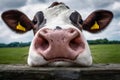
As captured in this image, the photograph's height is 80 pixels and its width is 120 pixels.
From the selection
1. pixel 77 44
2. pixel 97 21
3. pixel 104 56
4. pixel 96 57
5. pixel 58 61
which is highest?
pixel 97 21

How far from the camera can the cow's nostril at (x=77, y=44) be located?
4453mm

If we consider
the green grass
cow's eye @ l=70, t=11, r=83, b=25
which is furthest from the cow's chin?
the green grass

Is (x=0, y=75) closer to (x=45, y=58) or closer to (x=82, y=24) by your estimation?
(x=45, y=58)

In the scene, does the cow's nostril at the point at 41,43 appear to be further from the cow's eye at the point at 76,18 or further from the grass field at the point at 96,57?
the grass field at the point at 96,57

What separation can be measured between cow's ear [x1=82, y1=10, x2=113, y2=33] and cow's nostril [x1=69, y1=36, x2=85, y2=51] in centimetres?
109

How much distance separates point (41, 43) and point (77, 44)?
1.37 ft

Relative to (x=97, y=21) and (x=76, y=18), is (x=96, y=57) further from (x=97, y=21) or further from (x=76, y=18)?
(x=76, y=18)

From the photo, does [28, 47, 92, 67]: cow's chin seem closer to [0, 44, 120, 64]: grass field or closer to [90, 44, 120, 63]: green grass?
[0, 44, 120, 64]: grass field

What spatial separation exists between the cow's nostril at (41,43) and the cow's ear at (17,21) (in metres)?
0.94

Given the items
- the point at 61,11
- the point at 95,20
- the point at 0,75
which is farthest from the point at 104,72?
the point at 95,20

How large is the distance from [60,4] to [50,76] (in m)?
1.71

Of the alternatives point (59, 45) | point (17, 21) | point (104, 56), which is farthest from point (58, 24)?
point (104, 56)

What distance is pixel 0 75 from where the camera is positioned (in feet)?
13.1

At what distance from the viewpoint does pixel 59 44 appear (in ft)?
14.1
